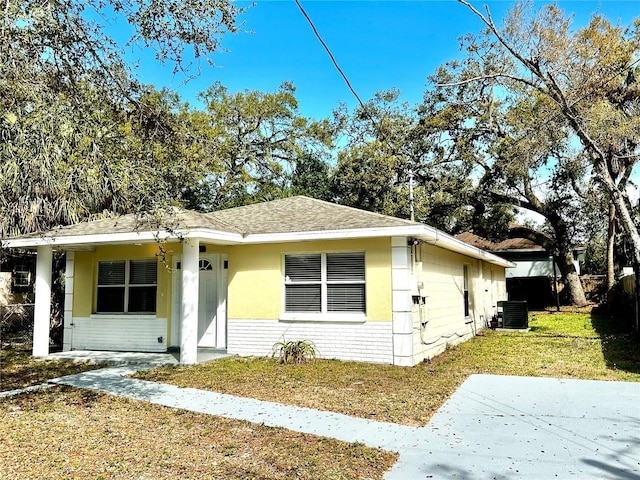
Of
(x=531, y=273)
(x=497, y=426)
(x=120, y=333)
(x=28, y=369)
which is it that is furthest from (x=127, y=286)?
(x=531, y=273)

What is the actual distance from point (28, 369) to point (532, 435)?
9.00 m

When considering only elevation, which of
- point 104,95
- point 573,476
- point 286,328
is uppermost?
point 104,95

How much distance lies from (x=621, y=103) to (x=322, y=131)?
18208 mm

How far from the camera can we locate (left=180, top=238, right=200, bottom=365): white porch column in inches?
368

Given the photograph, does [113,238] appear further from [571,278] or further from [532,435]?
[571,278]

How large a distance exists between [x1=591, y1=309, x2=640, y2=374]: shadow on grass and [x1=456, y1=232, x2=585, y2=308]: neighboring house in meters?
11.1

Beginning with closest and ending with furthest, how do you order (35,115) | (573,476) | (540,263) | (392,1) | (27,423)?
(573,476) → (35,115) → (27,423) → (392,1) → (540,263)

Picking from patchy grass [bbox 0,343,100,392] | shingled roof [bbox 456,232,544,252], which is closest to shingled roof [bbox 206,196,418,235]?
patchy grass [bbox 0,343,100,392]

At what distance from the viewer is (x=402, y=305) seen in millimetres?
9156

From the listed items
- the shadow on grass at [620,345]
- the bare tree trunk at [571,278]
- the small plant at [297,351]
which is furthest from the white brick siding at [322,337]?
the bare tree trunk at [571,278]

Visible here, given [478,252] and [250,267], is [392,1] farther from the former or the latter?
[478,252]

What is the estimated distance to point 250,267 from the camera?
10555 millimetres

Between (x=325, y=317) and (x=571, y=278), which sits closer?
(x=325, y=317)

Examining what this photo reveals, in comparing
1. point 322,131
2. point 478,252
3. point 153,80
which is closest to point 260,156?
point 322,131
